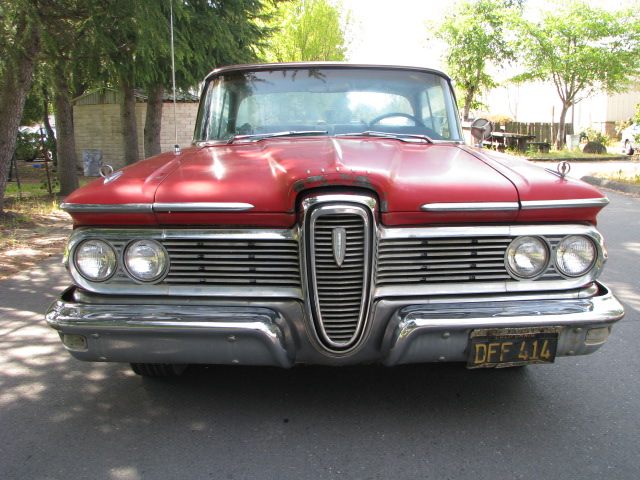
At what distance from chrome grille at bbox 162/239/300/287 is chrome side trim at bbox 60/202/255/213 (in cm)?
15

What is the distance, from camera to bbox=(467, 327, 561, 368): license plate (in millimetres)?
2672

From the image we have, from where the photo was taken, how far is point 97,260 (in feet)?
9.14

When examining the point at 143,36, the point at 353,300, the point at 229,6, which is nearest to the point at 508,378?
the point at 353,300

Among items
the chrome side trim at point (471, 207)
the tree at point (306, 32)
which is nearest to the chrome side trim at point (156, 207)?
the chrome side trim at point (471, 207)

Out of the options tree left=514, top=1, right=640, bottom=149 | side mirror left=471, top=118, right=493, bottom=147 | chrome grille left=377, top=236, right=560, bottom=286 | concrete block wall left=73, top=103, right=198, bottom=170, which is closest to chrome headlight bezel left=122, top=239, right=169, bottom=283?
chrome grille left=377, top=236, right=560, bottom=286

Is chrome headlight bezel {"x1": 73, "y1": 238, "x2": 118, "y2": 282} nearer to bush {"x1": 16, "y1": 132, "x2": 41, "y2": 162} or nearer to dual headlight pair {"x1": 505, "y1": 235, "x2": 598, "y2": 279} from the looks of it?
dual headlight pair {"x1": 505, "y1": 235, "x2": 598, "y2": 279}

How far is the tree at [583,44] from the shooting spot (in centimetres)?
2259

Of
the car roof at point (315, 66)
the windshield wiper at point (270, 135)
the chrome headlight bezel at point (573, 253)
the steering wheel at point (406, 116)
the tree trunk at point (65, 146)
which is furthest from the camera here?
the tree trunk at point (65, 146)

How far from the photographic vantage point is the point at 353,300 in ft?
8.80

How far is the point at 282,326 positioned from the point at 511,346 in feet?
3.39

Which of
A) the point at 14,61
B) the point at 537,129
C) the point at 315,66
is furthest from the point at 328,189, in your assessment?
the point at 537,129

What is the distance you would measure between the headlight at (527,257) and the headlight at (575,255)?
0.24ft

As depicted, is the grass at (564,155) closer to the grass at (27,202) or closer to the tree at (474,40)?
the tree at (474,40)

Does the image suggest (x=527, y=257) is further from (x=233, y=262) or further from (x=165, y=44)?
(x=165, y=44)
